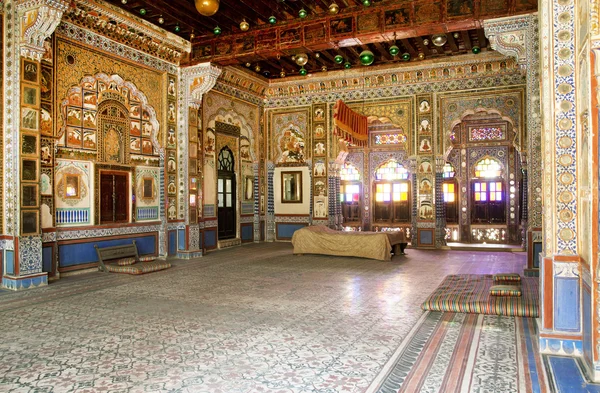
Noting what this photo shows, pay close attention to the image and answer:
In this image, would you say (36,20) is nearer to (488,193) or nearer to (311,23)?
(311,23)

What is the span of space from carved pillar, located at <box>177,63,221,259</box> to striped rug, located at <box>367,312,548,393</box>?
6.31m

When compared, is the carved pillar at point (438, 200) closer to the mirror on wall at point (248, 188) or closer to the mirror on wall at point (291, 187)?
the mirror on wall at point (291, 187)

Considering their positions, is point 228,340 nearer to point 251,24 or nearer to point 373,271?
point 373,271

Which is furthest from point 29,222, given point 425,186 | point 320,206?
point 425,186

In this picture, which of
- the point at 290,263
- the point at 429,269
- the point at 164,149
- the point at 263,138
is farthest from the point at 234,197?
the point at 429,269

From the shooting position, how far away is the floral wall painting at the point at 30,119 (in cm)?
671

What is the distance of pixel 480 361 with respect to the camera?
360cm

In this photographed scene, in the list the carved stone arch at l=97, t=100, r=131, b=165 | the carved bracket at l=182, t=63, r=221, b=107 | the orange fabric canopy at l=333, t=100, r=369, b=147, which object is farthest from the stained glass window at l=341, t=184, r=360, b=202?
the carved stone arch at l=97, t=100, r=131, b=165

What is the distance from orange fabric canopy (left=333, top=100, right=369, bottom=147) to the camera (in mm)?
10033

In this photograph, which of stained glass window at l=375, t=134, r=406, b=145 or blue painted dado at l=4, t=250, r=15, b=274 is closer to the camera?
blue painted dado at l=4, t=250, r=15, b=274

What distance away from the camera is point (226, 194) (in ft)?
39.8

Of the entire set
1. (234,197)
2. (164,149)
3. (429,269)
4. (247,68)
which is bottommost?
(429,269)

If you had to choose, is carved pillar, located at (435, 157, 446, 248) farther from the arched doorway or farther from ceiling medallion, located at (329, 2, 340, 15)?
the arched doorway

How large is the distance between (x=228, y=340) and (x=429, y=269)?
508 cm
